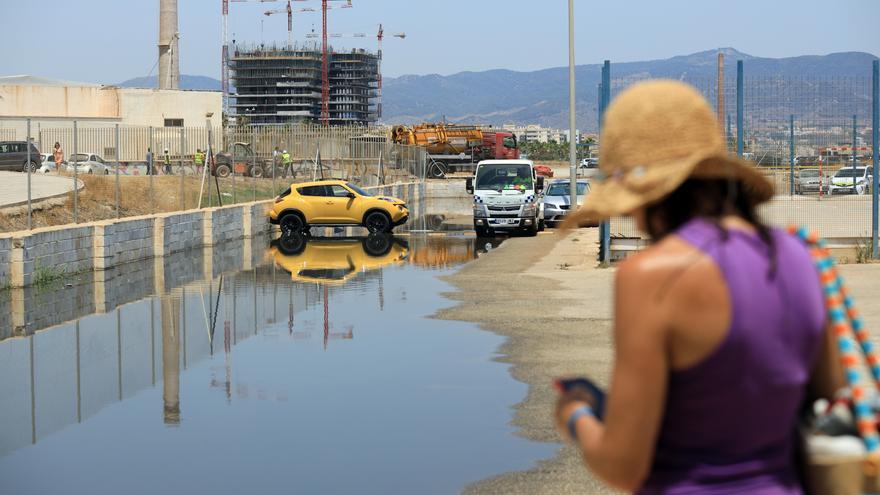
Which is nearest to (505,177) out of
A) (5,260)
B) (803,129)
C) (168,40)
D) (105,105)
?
(803,129)

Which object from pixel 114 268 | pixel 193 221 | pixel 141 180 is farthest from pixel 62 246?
pixel 141 180

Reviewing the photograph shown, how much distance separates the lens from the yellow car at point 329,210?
35.4m

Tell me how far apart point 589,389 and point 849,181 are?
37.2 meters

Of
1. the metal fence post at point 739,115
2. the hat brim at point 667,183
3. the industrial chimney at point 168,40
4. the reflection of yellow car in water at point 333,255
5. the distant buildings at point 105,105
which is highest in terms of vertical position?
the industrial chimney at point 168,40

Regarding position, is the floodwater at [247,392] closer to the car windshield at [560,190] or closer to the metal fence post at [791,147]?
the metal fence post at [791,147]

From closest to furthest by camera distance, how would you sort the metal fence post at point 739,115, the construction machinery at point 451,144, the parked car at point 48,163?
the metal fence post at point 739,115
the parked car at point 48,163
the construction machinery at point 451,144

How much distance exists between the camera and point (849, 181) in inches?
1516

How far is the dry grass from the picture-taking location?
30719 mm

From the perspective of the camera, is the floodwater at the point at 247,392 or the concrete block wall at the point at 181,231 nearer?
the floodwater at the point at 247,392

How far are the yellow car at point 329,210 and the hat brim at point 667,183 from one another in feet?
106

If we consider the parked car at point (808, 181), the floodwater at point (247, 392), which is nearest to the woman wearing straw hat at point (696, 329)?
the floodwater at point (247, 392)

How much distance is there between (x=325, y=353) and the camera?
14273 mm

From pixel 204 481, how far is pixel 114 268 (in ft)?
55.4

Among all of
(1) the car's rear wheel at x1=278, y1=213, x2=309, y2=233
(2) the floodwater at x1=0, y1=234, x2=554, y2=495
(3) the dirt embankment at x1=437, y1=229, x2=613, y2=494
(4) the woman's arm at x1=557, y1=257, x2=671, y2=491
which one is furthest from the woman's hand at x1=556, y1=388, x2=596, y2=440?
(1) the car's rear wheel at x1=278, y1=213, x2=309, y2=233
